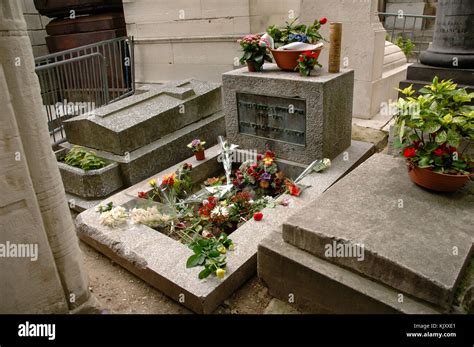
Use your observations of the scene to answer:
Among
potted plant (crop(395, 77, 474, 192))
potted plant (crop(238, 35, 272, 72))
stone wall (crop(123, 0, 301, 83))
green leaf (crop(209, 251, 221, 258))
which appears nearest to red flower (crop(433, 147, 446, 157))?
potted plant (crop(395, 77, 474, 192))

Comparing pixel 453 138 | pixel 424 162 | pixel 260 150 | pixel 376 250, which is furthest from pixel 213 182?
pixel 453 138

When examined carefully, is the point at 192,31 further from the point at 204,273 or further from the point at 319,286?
the point at 319,286

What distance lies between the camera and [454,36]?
207 inches

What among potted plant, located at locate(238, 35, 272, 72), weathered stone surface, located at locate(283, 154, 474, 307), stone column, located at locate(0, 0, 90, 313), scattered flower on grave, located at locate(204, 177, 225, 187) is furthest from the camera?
potted plant, located at locate(238, 35, 272, 72)

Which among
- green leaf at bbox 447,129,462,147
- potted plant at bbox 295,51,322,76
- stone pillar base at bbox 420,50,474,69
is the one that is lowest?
green leaf at bbox 447,129,462,147

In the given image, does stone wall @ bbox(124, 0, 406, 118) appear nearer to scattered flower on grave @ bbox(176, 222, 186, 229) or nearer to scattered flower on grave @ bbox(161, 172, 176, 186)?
scattered flower on grave @ bbox(161, 172, 176, 186)

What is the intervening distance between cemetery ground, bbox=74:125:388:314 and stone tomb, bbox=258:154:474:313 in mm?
134

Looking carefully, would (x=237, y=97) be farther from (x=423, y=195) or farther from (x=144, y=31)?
(x=144, y=31)

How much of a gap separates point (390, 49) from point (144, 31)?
16.6 feet

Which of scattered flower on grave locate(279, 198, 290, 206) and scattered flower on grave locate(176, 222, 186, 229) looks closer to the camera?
scattered flower on grave locate(279, 198, 290, 206)

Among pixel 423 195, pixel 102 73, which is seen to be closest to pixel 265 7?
pixel 102 73

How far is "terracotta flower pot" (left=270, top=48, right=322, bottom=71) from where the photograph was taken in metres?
4.60

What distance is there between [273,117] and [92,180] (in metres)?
2.32

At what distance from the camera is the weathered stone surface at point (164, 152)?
470 centimetres
